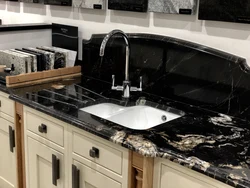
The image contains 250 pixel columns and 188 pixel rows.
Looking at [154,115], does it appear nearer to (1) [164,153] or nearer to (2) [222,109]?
(2) [222,109]

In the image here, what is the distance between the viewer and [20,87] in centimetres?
233

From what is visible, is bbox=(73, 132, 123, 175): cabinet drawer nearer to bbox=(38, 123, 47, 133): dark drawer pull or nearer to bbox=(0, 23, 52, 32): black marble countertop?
bbox=(38, 123, 47, 133): dark drawer pull

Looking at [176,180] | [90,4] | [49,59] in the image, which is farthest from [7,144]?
Answer: [176,180]

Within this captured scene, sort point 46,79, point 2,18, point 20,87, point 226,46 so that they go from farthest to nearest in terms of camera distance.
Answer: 1. point 2,18
2. point 46,79
3. point 20,87
4. point 226,46

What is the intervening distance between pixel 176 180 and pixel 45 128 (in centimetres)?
88

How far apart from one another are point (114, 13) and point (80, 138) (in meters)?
1.03

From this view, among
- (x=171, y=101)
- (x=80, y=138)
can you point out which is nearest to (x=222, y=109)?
A: (x=171, y=101)

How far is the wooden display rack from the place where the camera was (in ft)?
7.65

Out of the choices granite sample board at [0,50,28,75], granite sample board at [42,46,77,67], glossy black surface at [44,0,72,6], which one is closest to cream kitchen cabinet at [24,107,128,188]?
granite sample board at [0,50,28,75]

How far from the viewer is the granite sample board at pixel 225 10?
5.67 ft

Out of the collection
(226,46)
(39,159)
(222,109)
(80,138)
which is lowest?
(39,159)

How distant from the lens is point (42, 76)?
2.48 meters

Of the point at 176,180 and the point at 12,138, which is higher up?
the point at 176,180

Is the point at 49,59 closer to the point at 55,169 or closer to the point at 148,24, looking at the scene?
the point at 148,24
